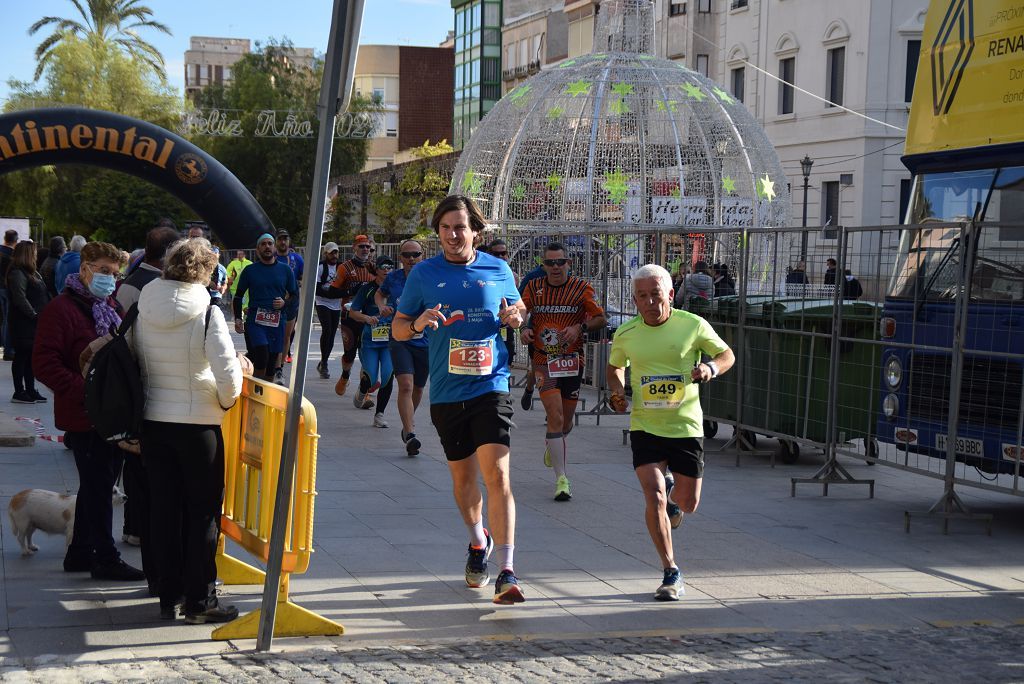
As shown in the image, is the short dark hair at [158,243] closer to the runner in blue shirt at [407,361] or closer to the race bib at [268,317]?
the runner in blue shirt at [407,361]

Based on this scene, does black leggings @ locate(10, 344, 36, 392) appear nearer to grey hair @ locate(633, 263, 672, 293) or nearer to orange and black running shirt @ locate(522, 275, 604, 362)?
orange and black running shirt @ locate(522, 275, 604, 362)

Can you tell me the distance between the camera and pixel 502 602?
6.74 meters

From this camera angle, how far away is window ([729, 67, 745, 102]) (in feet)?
144

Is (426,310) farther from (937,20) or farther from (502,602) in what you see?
(937,20)

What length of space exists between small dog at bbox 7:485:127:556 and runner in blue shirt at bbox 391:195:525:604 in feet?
6.93

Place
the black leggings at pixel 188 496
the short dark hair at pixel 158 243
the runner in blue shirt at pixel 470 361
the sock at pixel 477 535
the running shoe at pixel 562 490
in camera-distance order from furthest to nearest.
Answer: the running shoe at pixel 562 490, the short dark hair at pixel 158 243, the sock at pixel 477 535, the runner in blue shirt at pixel 470 361, the black leggings at pixel 188 496

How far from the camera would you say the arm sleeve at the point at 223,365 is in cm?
608

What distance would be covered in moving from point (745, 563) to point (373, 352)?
6723 millimetres

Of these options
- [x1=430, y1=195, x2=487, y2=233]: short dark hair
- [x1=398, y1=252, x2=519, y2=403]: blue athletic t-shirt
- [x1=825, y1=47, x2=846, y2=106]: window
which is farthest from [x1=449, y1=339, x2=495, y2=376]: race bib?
[x1=825, y1=47, x2=846, y2=106]: window

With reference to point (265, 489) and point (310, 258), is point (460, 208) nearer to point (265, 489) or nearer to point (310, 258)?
point (310, 258)

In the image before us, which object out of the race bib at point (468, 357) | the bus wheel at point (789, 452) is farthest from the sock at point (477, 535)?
the bus wheel at point (789, 452)

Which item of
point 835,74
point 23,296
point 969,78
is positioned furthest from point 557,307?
point 835,74

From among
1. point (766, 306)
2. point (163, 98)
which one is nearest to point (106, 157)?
point (766, 306)

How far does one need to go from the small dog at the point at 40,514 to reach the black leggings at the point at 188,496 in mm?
1357
